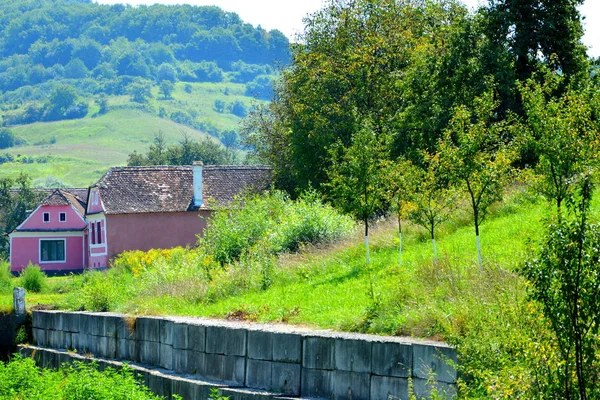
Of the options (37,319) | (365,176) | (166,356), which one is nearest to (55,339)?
(37,319)

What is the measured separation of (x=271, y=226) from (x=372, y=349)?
57.0ft

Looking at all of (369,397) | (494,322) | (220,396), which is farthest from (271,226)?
(494,322)

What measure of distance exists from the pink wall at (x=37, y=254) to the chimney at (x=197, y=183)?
15.7 meters

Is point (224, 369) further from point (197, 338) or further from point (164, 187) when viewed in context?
point (164, 187)

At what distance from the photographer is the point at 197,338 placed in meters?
17.2

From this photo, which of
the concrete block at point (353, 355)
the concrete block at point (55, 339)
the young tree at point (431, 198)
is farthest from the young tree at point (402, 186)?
the concrete block at point (55, 339)

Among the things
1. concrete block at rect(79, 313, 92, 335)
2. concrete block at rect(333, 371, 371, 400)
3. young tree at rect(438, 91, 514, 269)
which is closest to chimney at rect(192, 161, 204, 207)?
concrete block at rect(79, 313, 92, 335)

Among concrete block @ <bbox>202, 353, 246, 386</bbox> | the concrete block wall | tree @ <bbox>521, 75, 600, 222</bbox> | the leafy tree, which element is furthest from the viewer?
the leafy tree

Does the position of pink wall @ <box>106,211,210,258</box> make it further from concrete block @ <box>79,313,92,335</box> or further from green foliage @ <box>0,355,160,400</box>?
green foliage @ <box>0,355,160,400</box>

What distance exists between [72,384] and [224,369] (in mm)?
2899

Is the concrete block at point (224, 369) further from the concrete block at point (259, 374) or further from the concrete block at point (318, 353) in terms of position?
the concrete block at point (318, 353)

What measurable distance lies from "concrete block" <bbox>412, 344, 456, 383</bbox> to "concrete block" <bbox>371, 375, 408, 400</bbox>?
0.34 meters

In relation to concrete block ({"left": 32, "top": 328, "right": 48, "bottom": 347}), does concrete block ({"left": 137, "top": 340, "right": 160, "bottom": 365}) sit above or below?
above

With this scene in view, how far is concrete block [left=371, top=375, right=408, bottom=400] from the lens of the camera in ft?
40.4
